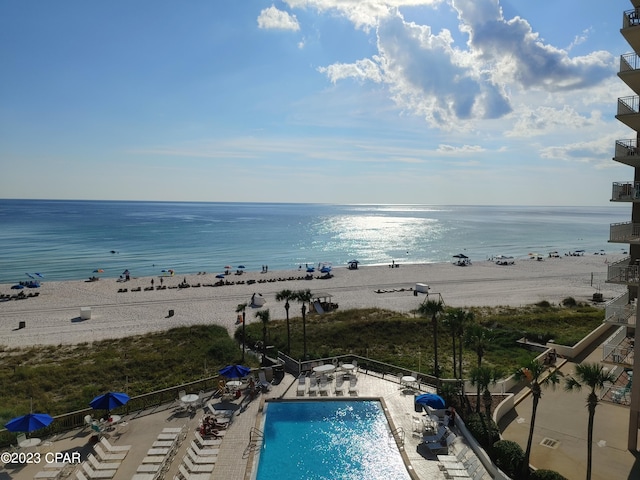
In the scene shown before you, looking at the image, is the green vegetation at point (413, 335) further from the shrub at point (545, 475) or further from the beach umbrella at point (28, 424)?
the beach umbrella at point (28, 424)

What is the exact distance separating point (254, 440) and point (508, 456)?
8262mm

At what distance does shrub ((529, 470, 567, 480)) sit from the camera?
12.2m

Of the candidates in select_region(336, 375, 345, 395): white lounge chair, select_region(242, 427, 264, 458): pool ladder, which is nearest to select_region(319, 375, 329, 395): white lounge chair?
select_region(336, 375, 345, 395): white lounge chair

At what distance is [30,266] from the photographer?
70125 millimetres

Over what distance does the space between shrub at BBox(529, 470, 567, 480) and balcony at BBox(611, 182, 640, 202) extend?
8.13 m

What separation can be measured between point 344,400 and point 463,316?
6.36 metres

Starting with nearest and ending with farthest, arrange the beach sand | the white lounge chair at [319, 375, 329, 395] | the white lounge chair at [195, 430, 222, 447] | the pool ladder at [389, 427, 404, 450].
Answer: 1. the white lounge chair at [195, 430, 222, 447]
2. the pool ladder at [389, 427, 404, 450]
3. the white lounge chair at [319, 375, 329, 395]
4. the beach sand

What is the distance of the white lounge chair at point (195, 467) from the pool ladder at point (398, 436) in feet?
20.3

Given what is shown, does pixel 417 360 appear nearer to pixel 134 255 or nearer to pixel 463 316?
pixel 463 316

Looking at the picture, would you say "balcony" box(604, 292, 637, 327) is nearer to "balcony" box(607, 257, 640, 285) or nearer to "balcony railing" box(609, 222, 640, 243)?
"balcony" box(607, 257, 640, 285)

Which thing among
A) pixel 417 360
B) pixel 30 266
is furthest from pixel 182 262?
pixel 417 360

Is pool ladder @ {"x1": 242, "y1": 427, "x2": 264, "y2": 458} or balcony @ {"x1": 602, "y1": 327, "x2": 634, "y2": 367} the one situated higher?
balcony @ {"x1": 602, "y1": 327, "x2": 634, "y2": 367}

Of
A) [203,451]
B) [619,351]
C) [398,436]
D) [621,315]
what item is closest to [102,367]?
[203,451]

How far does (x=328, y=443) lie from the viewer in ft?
51.4
